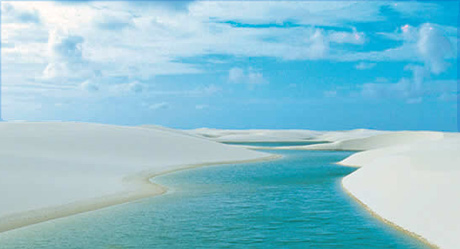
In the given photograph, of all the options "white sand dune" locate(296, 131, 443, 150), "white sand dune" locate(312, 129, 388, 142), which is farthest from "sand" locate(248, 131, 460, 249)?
"white sand dune" locate(312, 129, 388, 142)

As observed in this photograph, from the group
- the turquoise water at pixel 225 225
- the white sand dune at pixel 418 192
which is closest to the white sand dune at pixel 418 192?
the white sand dune at pixel 418 192

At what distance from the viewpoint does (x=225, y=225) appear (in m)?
15.1

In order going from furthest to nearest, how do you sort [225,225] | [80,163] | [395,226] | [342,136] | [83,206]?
[342,136] → [80,163] → [83,206] → [225,225] → [395,226]

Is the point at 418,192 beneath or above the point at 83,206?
beneath

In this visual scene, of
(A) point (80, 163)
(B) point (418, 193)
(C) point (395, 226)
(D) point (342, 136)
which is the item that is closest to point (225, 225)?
(C) point (395, 226)

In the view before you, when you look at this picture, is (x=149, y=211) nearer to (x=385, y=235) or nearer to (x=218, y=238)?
(x=218, y=238)

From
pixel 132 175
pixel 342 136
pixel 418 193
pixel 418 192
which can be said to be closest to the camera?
pixel 418 193

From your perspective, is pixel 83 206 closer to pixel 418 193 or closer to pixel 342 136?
pixel 418 193

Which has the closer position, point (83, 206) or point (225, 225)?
point (225, 225)

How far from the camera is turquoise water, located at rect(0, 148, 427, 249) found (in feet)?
42.7

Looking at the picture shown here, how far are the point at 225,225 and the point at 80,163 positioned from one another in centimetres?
1867

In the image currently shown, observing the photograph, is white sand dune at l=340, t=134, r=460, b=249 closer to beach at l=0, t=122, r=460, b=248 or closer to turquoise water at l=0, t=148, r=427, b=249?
beach at l=0, t=122, r=460, b=248

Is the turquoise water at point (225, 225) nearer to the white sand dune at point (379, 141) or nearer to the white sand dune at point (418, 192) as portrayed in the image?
the white sand dune at point (418, 192)

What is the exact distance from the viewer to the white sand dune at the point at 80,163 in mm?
18406
